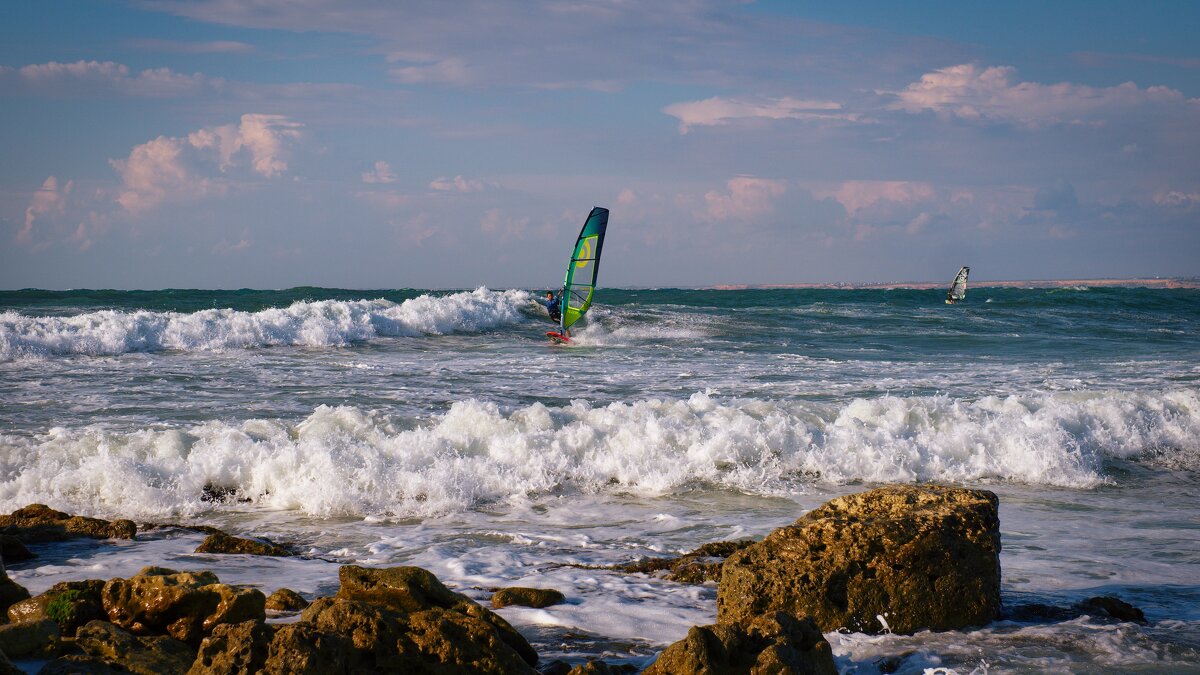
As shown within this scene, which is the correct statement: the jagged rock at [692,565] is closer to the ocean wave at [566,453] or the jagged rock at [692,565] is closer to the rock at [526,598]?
the rock at [526,598]

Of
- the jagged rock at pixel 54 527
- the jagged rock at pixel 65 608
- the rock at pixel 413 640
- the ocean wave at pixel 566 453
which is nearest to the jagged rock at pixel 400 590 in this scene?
the rock at pixel 413 640

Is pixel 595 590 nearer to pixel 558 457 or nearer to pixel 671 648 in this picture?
pixel 671 648

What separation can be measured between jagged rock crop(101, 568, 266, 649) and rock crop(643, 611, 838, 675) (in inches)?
75.4

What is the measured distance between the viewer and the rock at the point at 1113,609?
5.01 meters

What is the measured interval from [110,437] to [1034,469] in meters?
9.27

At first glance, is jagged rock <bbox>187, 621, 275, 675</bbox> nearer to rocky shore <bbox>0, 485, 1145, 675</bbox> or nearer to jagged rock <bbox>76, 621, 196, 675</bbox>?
rocky shore <bbox>0, 485, 1145, 675</bbox>

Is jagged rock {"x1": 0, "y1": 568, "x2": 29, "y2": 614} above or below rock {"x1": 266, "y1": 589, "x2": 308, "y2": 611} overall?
above

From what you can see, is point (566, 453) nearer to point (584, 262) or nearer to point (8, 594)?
point (8, 594)

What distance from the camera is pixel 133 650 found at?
388 cm

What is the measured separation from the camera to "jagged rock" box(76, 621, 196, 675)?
378cm

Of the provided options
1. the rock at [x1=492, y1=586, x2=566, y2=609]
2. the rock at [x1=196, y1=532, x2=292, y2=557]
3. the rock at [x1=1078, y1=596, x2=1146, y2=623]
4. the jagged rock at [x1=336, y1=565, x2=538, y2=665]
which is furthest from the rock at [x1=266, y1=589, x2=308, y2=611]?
the rock at [x1=1078, y1=596, x2=1146, y2=623]

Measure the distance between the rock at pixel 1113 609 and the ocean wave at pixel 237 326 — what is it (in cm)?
1837

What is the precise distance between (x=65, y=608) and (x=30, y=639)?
46 centimetres

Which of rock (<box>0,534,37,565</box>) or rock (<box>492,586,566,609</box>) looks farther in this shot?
rock (<box>0,534,37,565</box>)
